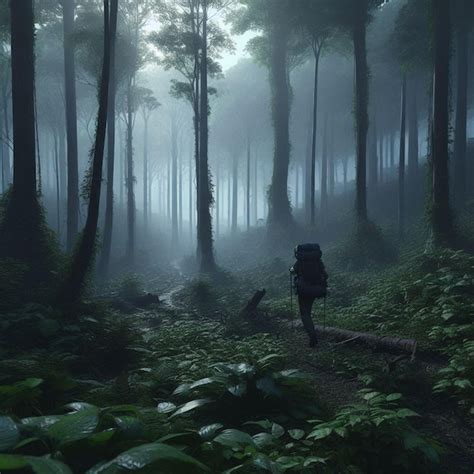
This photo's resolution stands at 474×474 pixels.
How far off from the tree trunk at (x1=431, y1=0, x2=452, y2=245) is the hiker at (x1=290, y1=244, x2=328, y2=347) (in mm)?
6022

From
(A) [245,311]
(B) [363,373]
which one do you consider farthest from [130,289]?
(B) [363,373]

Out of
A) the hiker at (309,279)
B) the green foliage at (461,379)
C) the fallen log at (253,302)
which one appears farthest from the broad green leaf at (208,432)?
the fallen log at (253,302)

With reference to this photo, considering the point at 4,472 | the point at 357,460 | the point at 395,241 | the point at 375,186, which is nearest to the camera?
the point at 4,472

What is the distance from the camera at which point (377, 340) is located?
6.45 metres

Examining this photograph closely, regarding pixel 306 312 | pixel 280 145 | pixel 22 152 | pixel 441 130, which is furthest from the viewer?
pixel 280 145

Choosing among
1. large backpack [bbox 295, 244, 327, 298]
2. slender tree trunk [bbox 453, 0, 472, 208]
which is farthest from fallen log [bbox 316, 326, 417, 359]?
slender tree trunk [bbox 453, 0, 472, 208]

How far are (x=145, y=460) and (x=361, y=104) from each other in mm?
17213

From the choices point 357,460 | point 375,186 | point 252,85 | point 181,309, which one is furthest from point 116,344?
point 252,85

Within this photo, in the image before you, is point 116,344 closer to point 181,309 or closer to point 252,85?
point 181,309

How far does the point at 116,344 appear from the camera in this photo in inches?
241

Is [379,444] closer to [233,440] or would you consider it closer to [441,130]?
[233,440]

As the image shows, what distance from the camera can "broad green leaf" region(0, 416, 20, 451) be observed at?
1.98 metres

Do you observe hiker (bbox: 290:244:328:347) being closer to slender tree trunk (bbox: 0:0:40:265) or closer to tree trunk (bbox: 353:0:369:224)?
slender tree trunk (bbox: 0:0:40:265)

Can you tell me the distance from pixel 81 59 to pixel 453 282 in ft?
64.2
